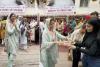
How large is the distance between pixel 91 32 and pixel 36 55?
608 cm

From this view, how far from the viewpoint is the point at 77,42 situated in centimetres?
656

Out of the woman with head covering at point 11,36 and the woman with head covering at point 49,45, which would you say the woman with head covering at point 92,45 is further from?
the woman with head covering at point 11,36

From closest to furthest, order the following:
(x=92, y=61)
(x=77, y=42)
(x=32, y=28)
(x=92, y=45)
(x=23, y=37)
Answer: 1. (x=92, y=45)
2. (x=92, y=61)
3. (x=77, y=42)
4. (x=23, y=37)
5. (x=32, y=28)

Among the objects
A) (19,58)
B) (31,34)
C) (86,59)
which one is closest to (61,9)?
(19,58)

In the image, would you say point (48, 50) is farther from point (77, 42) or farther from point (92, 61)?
point (92, 61)

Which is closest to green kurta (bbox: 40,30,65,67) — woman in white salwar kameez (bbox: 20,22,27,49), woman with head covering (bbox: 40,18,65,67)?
woman with head covering (bbox: 40,18,65,67)

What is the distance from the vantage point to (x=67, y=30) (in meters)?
12.7

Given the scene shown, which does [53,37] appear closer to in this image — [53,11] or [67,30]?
[53,11]

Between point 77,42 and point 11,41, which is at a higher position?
point 77,42

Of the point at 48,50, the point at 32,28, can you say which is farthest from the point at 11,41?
the point at 32,28

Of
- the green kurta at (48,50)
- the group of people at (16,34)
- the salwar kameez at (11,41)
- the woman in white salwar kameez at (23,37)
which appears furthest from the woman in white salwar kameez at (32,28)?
the green kurta at (48,50)

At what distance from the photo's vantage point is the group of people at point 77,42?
5734 mm

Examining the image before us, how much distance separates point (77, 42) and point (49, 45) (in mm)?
1378

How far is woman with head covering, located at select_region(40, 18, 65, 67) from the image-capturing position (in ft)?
25.6
